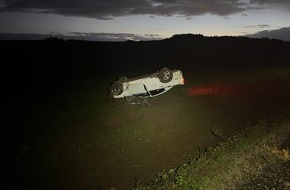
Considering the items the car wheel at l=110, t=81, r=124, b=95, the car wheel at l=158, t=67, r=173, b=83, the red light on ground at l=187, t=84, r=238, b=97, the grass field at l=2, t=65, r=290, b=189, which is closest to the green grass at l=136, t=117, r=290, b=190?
the grass field at l=2, t=65, r=290, b=189

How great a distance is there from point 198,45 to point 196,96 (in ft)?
111

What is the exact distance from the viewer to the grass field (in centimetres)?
976

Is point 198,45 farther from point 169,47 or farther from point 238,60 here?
point 238,60

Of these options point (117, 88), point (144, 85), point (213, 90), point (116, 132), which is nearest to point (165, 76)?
point (144, 85)

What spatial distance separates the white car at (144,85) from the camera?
15461 mm

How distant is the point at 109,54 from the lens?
37250 mm

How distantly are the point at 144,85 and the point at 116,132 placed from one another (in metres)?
3.61

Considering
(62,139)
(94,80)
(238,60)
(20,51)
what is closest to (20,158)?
(62,139)

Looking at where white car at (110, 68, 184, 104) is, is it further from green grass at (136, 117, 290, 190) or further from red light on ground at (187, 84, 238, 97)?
green grass at (136, 117, 290, 190)

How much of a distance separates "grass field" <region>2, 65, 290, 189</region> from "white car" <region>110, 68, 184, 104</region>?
596mm

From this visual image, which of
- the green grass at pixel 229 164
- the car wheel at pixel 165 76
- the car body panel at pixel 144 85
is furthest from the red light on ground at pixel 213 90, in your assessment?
the green grass at pixel 229 164

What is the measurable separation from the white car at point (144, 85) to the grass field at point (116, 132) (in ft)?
1.96

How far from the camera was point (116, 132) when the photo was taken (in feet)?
41.1

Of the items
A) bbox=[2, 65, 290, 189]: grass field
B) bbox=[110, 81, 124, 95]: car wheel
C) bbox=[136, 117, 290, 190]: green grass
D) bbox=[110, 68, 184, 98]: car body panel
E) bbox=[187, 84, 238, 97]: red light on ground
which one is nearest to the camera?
bbox=[136, 117, 290, 190]: green grass
